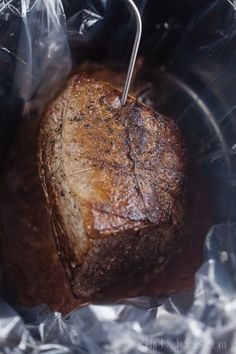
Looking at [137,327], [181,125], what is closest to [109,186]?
[137,327]

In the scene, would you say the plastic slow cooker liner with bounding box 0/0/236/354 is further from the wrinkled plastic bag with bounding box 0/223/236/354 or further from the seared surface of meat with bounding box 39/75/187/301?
the seared surface of meat with bounding box 39/75/187/301

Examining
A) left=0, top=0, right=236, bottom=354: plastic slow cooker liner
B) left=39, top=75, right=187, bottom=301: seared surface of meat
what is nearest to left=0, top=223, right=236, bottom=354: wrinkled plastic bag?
left=0, top=0, right=236, bottom=354: plastic slow cooker liner

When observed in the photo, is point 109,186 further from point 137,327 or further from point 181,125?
point 181,125

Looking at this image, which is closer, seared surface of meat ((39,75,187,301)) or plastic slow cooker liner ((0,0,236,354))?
plastic slow cooker liner ((0,0,236,354))

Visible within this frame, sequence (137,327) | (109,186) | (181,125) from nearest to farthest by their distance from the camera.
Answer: (137,327) → (109,186) → (181,125)

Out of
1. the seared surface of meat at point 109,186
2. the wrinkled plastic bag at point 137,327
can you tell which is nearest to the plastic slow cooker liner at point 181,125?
the wrinkled plastic bag at point 137,327

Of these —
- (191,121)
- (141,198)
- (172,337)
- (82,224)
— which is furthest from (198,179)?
(172,337)
